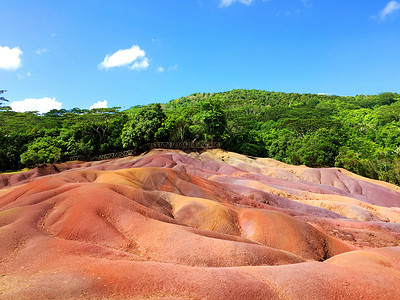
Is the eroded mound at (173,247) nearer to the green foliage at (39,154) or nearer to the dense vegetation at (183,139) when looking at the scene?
the green foliage at (39,154)

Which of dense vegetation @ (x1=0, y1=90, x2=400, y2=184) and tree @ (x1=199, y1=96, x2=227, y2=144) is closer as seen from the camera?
dense vegetation @ (x1=0, y1=90, x2=400, y2=184)

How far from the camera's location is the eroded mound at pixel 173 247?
970 cm

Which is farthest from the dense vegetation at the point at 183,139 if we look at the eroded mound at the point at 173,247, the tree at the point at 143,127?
the eroded mound at the point at 173,247

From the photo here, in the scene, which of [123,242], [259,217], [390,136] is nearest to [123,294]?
[123,242]

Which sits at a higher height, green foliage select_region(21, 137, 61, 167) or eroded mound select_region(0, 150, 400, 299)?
green foliage select_region(21, 137, 61, 167)

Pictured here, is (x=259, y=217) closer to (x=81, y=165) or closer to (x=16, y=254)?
(x=16, y=254)

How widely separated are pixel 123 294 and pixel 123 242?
655 cm

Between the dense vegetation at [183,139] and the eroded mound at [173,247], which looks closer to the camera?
the eroded mound at [173,247]

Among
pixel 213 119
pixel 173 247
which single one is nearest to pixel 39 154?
pixel 213 119

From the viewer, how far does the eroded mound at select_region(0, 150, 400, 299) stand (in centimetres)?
970

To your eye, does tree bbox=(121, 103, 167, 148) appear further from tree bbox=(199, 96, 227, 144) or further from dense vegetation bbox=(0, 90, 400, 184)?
tree bbox=(199, 96, 227, 144)

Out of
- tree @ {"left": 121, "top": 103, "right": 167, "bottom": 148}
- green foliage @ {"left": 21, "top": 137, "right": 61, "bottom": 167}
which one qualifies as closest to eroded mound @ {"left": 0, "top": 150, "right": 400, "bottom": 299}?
green foliage @ {"left": 21, "top": 137, "right": 61, "bottom": 167}

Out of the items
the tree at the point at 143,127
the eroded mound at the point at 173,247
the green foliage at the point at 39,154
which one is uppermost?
the tree at the point at 143,127

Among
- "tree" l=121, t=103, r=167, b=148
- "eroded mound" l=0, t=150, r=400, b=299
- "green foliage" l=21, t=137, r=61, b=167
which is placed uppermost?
"tree" l=121, t=103, r=167, b=148
